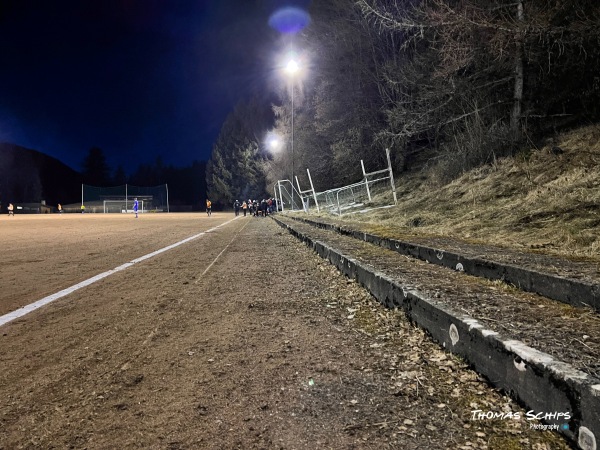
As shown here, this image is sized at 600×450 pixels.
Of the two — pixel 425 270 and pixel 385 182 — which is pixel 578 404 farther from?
pixel 385 182

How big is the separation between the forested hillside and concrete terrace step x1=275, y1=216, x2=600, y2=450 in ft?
22.2

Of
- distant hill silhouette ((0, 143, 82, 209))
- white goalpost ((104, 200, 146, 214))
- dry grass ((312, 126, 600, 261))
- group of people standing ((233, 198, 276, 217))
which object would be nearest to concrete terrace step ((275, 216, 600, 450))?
dry grass ((312, 126, 600, 261))

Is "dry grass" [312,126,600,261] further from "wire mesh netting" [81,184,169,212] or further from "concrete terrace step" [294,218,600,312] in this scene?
"wire mesh netting" [81,184,169,212]

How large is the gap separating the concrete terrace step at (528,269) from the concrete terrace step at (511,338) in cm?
15

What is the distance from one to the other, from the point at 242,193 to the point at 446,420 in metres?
67.2

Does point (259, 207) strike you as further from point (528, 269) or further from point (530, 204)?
point (528, 269)

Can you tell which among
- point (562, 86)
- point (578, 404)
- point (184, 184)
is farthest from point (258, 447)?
point (184, 184)

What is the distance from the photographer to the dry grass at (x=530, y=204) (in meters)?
4.82

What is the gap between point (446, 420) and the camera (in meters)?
1.52

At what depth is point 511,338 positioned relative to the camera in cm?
175

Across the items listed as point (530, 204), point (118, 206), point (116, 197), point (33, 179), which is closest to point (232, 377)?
point (530, 204)

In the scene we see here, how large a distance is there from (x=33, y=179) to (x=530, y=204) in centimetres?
13718

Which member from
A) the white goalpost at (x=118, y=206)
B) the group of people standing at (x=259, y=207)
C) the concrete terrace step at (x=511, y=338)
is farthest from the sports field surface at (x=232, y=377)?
the white goalpost at (x=118, y=206)

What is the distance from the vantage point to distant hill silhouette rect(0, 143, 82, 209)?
4144 inches
